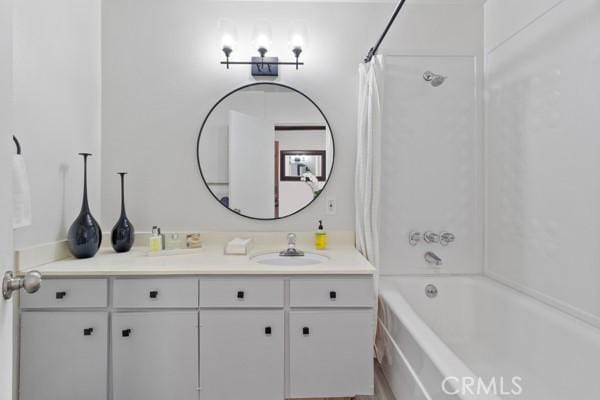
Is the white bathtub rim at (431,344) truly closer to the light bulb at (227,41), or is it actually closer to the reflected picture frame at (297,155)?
the reflected picture frame at (297,155)

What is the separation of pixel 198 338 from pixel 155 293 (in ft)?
1.01

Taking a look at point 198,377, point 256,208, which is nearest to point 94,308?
point 198,377

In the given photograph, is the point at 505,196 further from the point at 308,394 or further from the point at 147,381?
the point at 147,381

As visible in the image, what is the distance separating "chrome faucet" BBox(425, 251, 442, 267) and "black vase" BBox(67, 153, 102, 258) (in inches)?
80.9

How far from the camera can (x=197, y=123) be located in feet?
6.96

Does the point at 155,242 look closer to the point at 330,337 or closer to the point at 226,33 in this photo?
the point at 330,337

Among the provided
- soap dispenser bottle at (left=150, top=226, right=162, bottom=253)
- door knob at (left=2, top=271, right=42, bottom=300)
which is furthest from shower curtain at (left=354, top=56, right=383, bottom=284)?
door knob at (left=2, top=271, right=42, bottom=300)

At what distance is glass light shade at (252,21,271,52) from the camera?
2.00 metres

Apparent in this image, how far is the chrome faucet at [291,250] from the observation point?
192 cm

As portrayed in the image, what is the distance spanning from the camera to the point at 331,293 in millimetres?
1557

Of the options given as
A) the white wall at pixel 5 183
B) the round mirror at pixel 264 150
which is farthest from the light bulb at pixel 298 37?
the white wall at pixel 5 183

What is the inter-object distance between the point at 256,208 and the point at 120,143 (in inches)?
39.8

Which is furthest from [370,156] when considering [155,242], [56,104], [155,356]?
[56,104]

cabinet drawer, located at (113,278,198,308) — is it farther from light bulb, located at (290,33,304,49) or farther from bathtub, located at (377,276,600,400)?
light bulb, located at (290,33,304,49)
